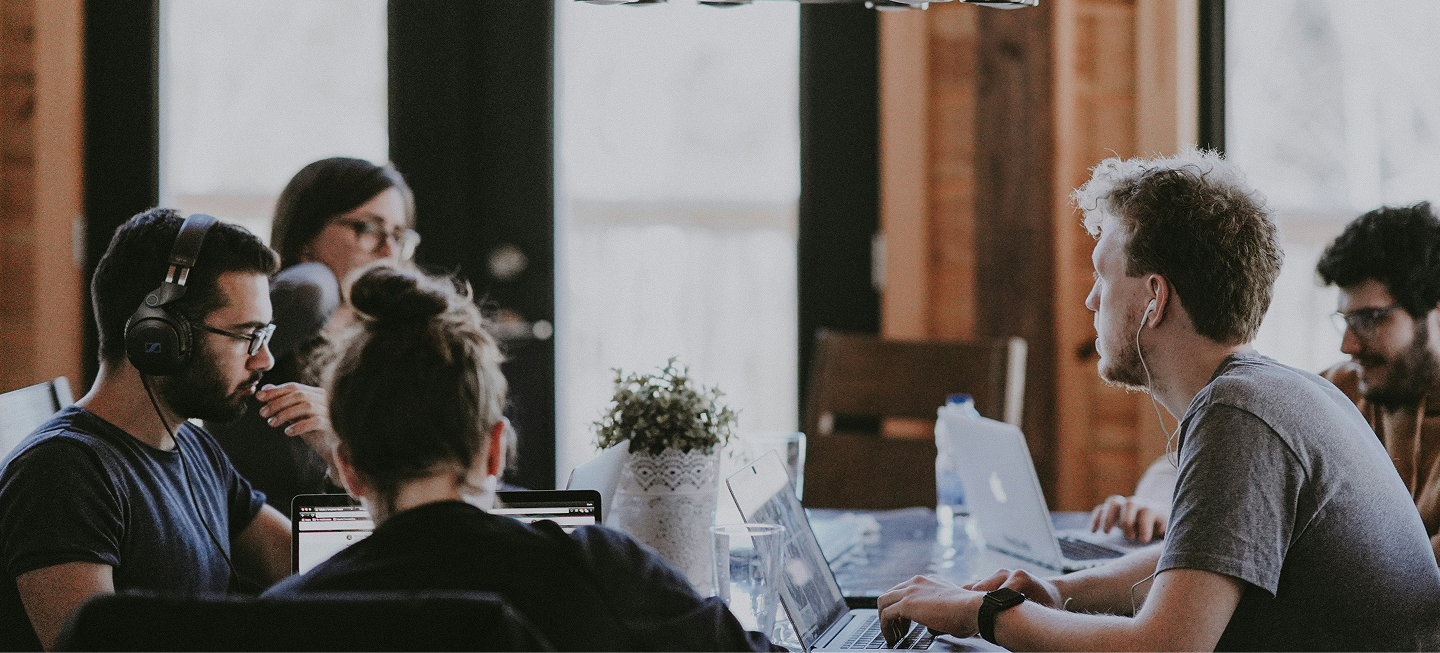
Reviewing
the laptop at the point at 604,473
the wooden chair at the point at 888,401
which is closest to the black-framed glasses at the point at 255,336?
the laptop at the point at 604,473

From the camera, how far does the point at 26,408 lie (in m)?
1.61

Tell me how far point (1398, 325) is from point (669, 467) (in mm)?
1254

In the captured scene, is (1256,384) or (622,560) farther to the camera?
(1256,384)

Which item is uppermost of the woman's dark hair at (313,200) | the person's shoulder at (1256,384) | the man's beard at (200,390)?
the woman's dark hair at (313,200)

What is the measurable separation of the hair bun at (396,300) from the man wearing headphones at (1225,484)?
0.64 meters

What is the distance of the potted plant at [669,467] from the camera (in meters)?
1.47

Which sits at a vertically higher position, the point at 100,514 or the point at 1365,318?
the point at 1365,318

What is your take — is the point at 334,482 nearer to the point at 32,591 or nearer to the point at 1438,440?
the point at 32,591

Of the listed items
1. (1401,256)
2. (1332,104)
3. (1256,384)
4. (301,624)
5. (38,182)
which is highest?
(1332,104)

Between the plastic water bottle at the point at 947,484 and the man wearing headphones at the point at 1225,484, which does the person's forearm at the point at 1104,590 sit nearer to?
the man wearing headphones at the point at 1225,484

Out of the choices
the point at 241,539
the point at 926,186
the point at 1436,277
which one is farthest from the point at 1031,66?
the point at 241,539

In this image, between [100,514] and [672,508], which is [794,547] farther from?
[100,514]

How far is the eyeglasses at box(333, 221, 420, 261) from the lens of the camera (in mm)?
2283

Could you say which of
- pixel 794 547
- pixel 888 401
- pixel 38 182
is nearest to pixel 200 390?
pixel 794 547
